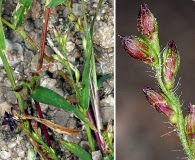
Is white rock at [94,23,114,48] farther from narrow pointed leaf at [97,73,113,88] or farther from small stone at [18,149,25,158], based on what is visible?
small stone at [18,149,25,158]

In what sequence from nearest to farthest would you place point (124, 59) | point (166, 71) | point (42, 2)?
point (166, 71)
point (124, 59)
point (42, 2)

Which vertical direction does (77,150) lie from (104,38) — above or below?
below

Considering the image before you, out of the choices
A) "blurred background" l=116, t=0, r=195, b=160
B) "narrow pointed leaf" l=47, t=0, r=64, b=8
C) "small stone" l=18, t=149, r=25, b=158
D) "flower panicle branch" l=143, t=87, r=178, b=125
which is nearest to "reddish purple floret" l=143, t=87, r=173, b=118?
"flower panicle branch" l=143, t=87, r=178, b=125

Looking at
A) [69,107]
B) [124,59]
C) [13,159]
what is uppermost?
[124,59]

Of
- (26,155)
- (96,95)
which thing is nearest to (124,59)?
(96,95)

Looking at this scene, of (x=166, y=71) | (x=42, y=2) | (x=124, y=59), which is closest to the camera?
(x=166, y=71)

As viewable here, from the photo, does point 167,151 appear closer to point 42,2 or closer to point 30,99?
point 30,99

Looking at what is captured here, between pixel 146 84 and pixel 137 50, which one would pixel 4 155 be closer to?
pixel 146 84

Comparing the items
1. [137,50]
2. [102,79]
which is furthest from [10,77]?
[137,50]
